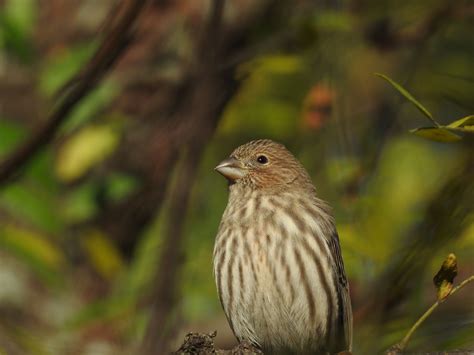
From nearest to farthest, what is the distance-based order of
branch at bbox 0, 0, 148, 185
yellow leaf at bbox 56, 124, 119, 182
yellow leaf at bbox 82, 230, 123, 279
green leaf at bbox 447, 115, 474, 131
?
green leaf at bbox 447, 115, 474, 131
branch at bbox 0, 0, 148, 185
yellow leaf at bbox 82, 230, 123, 279
yellow leaf at bbox 56, 124, 119, 182

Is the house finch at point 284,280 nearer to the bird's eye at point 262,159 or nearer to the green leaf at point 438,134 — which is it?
the bird's eye at point 262,159

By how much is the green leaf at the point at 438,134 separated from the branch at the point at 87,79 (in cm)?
94

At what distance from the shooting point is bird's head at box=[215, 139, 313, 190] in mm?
6227

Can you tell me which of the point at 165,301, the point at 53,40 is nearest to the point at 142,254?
the point at 53,40

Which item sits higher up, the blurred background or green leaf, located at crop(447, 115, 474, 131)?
the blurred background

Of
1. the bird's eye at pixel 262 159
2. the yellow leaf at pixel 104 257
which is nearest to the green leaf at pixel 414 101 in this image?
the bird's eye at pixel 262 159

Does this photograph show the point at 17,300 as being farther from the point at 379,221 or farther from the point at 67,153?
the point at 379,221

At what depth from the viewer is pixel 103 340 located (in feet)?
24.2

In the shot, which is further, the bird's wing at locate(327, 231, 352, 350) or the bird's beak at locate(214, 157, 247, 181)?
the bird's beak at locate(214, 157, 247, 181)

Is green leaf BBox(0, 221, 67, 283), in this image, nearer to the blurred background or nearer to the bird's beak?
the blurred background

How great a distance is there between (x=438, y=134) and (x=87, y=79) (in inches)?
46.6

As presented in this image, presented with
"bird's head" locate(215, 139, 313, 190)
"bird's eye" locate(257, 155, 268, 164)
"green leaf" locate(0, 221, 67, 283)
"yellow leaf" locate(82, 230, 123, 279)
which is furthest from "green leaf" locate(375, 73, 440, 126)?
"yellow leaf" locate(82, 230, 123, 279)

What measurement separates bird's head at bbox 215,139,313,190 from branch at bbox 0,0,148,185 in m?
2.63

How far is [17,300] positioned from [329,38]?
312cm
